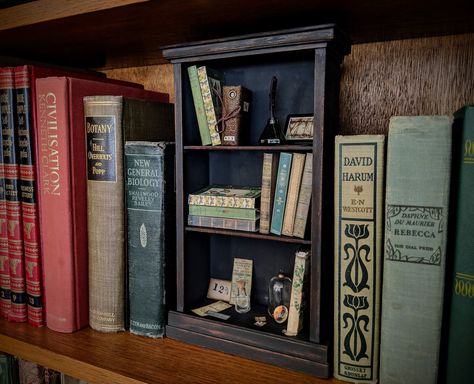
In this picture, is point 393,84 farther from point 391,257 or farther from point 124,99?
point 124,99

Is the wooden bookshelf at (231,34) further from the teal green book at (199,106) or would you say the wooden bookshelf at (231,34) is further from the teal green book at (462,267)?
the teal green book at (462,267)

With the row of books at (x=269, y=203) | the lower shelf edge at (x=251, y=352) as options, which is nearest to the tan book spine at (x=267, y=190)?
the row of books at (x=269, y=203)

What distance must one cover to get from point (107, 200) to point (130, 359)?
35cm

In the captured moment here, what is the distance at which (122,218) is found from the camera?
99 centimetres

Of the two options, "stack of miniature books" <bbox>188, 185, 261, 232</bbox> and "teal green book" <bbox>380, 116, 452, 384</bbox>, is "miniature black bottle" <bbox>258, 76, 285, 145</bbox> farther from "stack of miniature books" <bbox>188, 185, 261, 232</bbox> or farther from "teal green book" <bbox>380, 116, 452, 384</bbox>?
"teal green book" <bbox>380, 116, 452, 384</bbox>

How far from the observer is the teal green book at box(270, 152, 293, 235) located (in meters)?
0.90

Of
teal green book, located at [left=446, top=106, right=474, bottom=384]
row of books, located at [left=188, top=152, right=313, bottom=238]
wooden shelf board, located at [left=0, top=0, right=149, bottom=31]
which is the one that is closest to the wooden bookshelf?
wooden shelf board, located at [left=0, top=0, right=149, bottom=31]

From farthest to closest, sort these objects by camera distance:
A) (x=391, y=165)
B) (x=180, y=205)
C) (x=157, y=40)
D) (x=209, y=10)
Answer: (x=157, y=40), (x=180, y=205), (x=209, y=10), (x=391, y=165)

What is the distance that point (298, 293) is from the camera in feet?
2.95

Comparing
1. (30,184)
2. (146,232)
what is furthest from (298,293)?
(30,184)

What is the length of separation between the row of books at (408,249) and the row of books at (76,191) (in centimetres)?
42

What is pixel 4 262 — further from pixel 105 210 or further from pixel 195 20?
pixel 195 20

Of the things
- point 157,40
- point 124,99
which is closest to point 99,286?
point 124,99

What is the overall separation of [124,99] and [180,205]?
10.8 inches
